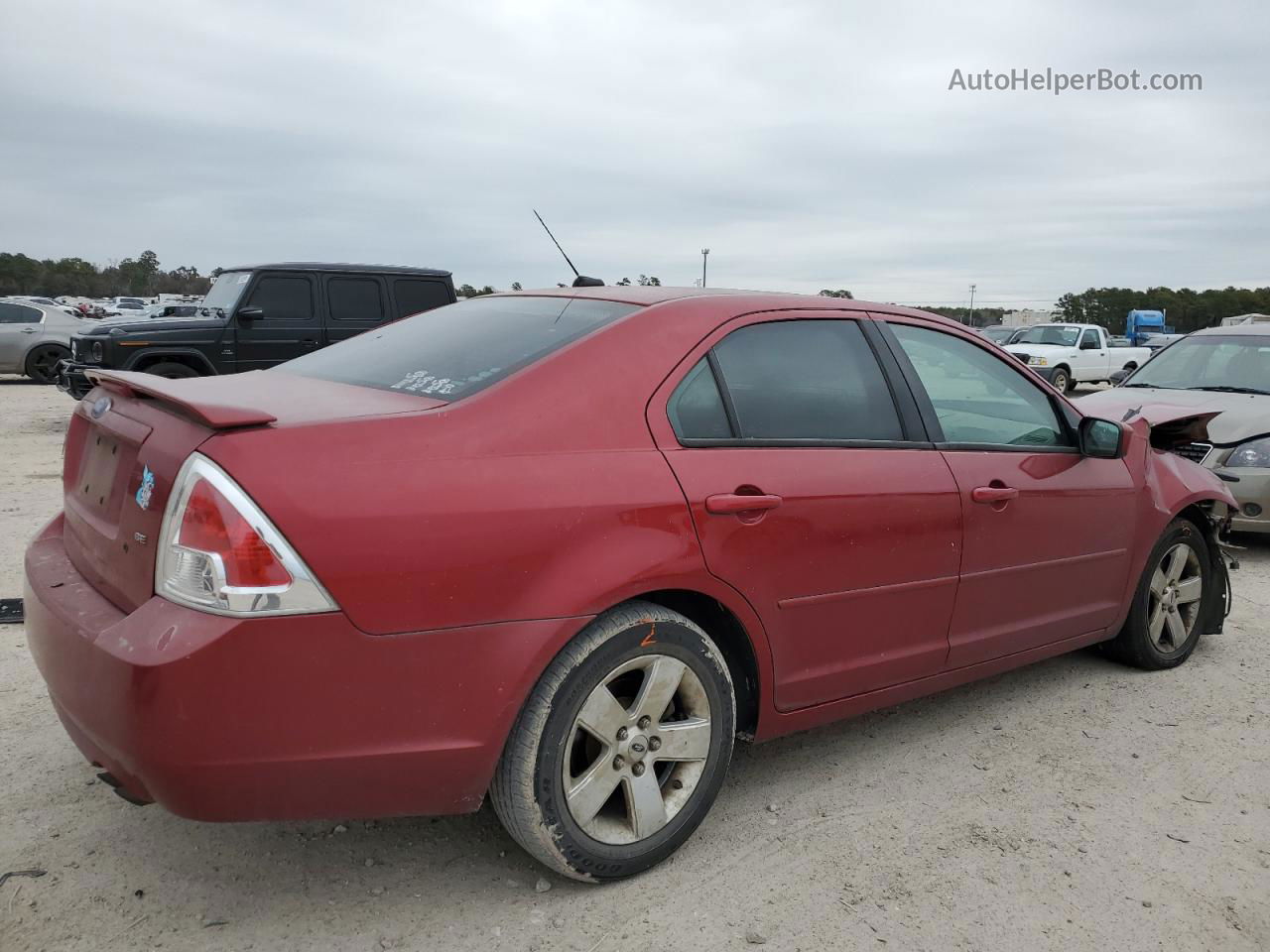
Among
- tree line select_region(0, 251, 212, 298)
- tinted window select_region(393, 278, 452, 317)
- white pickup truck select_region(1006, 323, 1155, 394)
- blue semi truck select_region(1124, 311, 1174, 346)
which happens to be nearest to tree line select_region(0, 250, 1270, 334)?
tree line select_region(0, 251, 212, 298)

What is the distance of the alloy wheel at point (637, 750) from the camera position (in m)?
2.58

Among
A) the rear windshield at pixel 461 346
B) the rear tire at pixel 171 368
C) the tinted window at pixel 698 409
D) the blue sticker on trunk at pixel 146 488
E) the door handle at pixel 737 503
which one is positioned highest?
the rear windshield at pixel 461 346

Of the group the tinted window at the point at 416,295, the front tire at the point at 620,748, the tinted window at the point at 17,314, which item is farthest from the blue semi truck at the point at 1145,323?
the front tire at the point at 620,748

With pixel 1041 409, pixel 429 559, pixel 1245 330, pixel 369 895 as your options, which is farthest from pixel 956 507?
pixel 1245 330

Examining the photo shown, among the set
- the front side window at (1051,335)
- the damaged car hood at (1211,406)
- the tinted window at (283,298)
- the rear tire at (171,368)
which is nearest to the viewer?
the damaged car hood at (1211,406)

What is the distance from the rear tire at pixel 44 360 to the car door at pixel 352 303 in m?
9.34

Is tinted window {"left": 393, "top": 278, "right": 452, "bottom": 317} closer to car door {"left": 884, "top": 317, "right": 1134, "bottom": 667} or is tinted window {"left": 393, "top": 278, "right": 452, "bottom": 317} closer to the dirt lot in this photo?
the dirt lot

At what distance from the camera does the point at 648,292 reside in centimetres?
327

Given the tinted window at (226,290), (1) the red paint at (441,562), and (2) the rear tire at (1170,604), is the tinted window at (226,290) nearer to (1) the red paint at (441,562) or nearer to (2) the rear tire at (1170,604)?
(1) the red paint at (441,562)

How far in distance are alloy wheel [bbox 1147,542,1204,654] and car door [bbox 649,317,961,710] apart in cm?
160

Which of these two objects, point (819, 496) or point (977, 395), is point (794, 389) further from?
point (977, 395)

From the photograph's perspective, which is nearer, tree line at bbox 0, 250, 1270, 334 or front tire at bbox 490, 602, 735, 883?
front tire at bbox 490, 602, 735, 883

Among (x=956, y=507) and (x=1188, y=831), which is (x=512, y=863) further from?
(x=1188, y=831)

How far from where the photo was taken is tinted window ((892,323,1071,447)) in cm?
357
